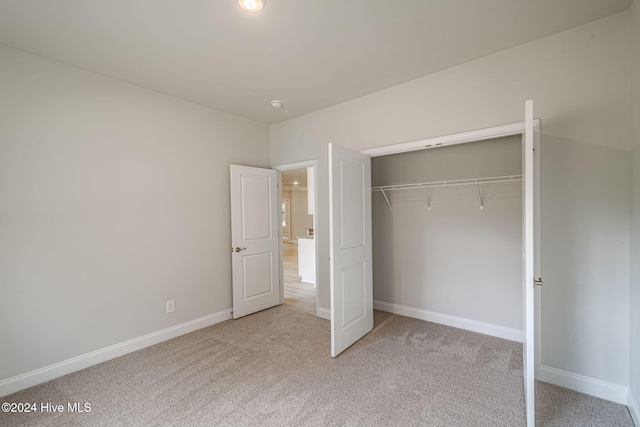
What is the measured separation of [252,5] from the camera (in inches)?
73.4

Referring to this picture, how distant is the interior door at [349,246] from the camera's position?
8.93 feet

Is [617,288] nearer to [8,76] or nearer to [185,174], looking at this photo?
[185,174]

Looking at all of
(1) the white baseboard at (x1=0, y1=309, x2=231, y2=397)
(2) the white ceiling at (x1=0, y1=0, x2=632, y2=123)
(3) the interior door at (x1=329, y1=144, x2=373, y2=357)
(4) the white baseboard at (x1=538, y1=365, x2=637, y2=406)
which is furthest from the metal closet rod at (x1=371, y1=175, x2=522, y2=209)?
(1) the white baseboard at (x1=0, y1=309, x2=231, y2=397)

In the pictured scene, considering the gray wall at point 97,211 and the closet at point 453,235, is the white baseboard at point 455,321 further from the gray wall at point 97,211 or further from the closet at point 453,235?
the gray wall at point 97,211

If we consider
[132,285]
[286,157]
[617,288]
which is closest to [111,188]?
[132,285]

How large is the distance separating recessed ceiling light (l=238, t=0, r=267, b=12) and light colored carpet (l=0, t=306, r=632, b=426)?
2752 millimetres

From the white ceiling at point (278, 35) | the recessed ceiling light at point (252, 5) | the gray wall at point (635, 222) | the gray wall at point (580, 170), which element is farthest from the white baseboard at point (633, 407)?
the recessed ceiling light at point (252, 5)

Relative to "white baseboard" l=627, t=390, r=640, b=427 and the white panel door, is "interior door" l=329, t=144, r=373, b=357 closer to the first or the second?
the white panel door

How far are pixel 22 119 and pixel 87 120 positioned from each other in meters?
0.43

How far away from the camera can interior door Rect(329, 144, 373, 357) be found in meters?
2.72

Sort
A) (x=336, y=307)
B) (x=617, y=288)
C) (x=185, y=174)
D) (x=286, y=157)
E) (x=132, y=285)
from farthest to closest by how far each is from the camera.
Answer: (x=286, y=157) < (x=185, y=174) < (x=132, y=285) < (x=336, y=307) < (x=617, y=288)

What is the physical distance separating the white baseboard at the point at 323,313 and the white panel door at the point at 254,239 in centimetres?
78

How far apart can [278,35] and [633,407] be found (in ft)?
11.9

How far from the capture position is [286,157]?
13.8 feet
